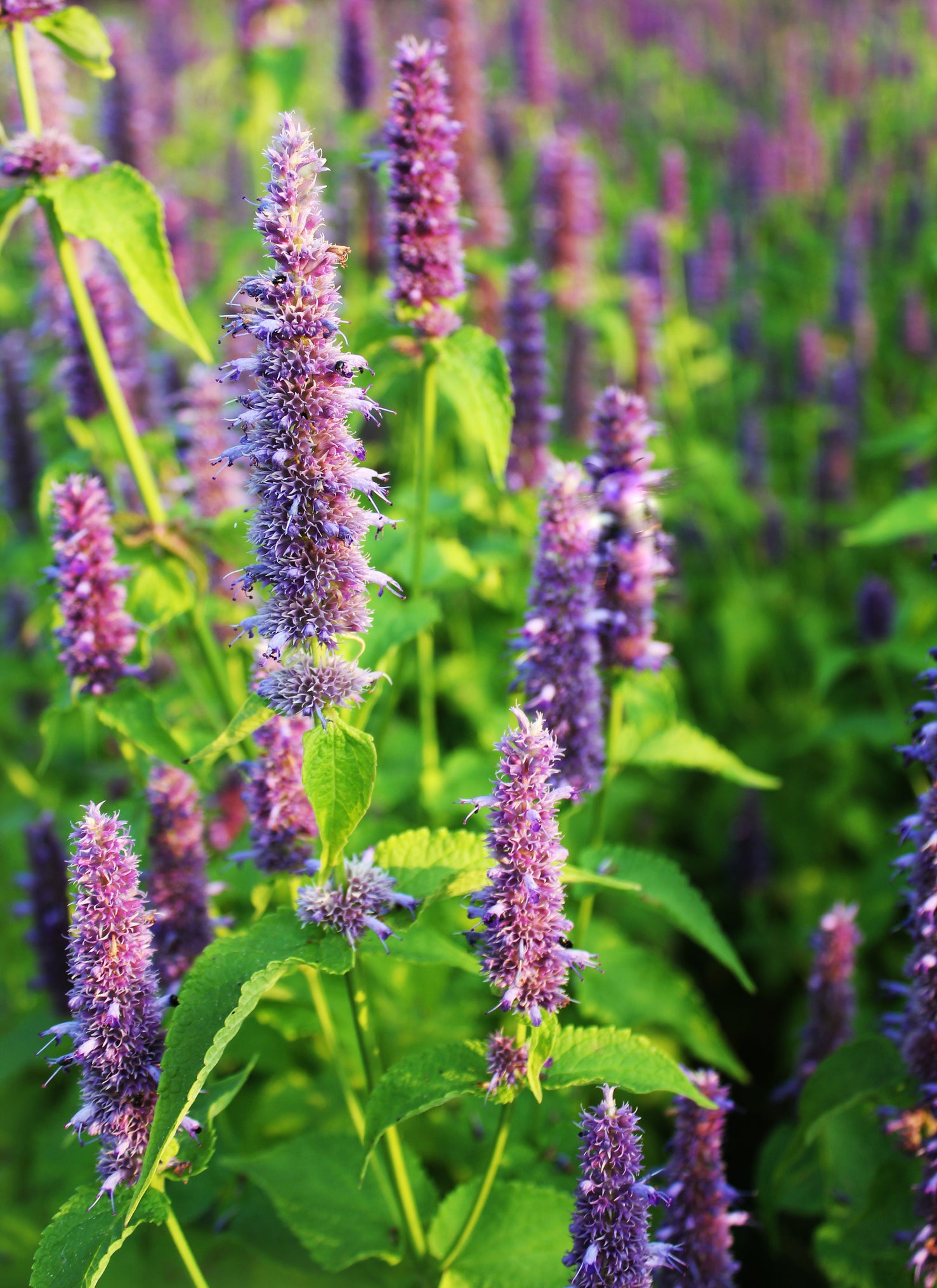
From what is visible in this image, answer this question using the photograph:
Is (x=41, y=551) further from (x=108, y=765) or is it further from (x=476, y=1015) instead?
(x=476, y=1015)

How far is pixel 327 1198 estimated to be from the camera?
291cm

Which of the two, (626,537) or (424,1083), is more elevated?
(626,537)

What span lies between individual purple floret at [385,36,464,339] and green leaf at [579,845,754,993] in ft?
5.68

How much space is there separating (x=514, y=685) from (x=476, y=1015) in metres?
1.66

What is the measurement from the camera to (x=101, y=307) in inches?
180

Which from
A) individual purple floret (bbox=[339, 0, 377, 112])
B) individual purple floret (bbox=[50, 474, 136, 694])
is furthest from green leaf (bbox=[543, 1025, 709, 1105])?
individual purple floret (bbox=[339, 0, 377, 112])

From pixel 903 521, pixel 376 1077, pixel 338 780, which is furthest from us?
pixel 903 521

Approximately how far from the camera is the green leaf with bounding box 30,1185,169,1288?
2096 millimetres

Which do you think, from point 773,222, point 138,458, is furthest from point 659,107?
point 138,458

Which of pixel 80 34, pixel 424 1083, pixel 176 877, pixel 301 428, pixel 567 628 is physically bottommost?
pixel 424 1083

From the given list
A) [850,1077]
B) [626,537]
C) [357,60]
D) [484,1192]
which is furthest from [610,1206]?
[357,60]

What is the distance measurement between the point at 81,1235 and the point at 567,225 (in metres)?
6.32

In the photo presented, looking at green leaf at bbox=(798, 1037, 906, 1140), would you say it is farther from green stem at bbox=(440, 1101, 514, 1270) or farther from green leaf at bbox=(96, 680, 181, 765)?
green leaf at bbox=(96, 680, 181, 765)

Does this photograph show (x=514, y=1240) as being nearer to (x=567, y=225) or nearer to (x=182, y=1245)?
(x=182, y=1245)
